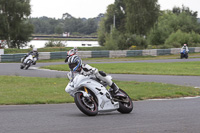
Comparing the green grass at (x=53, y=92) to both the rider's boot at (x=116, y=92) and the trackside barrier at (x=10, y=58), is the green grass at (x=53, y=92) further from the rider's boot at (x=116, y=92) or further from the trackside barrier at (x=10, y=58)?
the trackside barrier at (x=10, y=58)

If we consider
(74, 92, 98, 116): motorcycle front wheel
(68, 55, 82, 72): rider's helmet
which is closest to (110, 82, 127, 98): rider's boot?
(74, 92, 98, 116): motorcycle front wheel

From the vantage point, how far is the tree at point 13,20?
56188 mm

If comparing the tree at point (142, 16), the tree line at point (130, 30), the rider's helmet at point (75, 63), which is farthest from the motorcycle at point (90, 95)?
the tree at point (142, 16)

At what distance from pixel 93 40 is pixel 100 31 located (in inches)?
3095

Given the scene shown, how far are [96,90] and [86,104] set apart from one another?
420mm

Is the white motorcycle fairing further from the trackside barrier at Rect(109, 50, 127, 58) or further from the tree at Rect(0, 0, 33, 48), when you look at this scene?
the tree at Rect(0, 0, 33, 48)

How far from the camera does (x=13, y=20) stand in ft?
189

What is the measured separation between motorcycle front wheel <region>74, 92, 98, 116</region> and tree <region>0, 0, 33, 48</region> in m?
Answer: 49.1

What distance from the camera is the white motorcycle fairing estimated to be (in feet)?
27.6

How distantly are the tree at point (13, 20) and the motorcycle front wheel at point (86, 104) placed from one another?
49.1 meters

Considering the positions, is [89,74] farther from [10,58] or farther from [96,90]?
[10,58]

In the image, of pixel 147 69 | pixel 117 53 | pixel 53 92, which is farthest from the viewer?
pixel 117 53

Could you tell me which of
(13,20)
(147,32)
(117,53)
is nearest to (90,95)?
(117,53)

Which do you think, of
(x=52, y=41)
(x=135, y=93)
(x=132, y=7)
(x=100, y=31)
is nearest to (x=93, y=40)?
(x=100, y=31)
